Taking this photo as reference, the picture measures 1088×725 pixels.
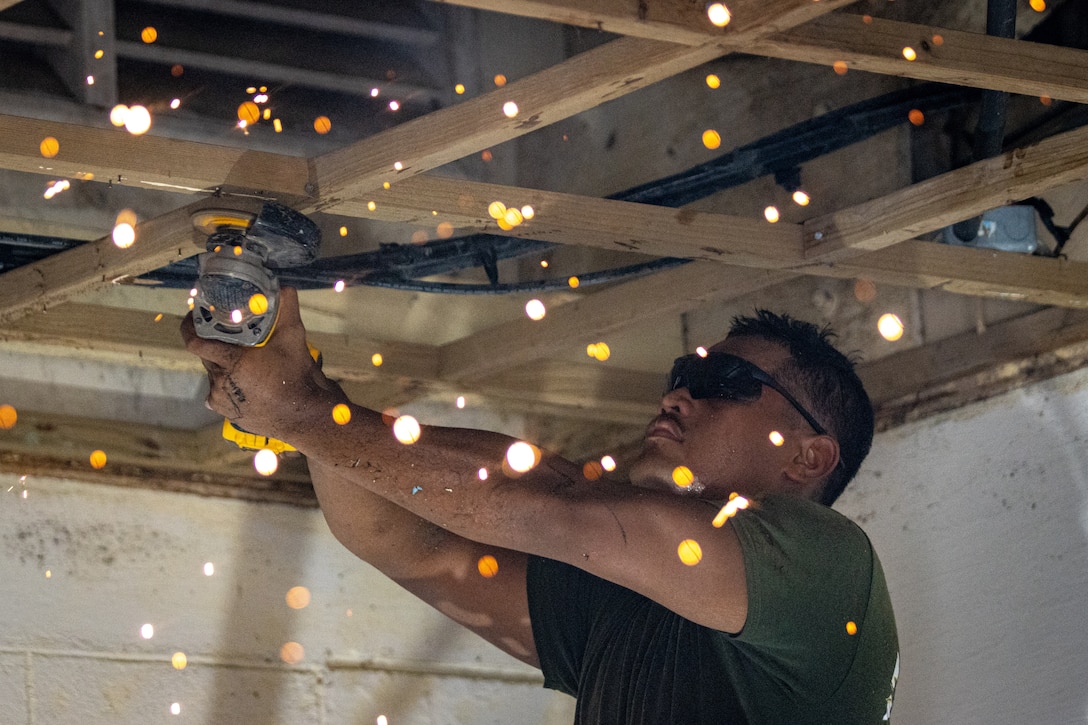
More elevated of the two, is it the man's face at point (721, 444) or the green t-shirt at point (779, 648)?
the man's face at point (721, 444)

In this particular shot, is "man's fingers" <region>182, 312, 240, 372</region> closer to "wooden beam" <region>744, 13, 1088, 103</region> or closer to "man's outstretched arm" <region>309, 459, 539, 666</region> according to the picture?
"man's outstretched arm" <region>309, 459, 539, 666</region>

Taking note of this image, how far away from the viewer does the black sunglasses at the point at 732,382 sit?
2484mm

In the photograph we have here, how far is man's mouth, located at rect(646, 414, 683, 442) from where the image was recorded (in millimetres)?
2461

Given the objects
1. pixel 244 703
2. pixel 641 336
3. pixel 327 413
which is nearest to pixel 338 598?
pixel 244 703

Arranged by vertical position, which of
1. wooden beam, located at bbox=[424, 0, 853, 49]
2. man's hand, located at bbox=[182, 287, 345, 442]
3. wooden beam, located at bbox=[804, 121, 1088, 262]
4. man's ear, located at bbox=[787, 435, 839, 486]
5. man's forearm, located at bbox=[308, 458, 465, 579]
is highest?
wooden beam, located at bbox=[804, 121, 1088, 262]

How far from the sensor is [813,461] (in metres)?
2.49

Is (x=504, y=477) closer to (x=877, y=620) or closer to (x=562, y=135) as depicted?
(x=877, y=620)

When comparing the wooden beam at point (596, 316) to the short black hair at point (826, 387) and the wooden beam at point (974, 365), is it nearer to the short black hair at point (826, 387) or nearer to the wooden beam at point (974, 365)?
the short black hair at point (826, 387)

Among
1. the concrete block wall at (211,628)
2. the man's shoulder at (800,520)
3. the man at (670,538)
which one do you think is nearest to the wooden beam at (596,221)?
the man at (670,538)

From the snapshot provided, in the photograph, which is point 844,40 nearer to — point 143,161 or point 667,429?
point 667,429

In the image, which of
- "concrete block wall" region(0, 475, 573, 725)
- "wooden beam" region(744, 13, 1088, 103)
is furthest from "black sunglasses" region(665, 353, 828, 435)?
"concrete block wall" region(0, 475, 573, 725)

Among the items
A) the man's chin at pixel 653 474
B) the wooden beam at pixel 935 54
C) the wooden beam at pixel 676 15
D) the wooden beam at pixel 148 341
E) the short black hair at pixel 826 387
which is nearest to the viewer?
the wooden beam at pixel 676 15

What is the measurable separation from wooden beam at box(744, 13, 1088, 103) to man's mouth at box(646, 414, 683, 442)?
80 cm

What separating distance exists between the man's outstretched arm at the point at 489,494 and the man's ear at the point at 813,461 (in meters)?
0.54
